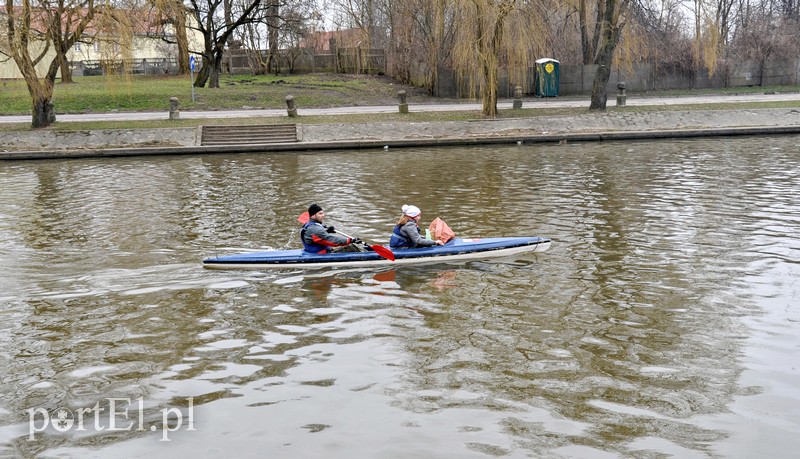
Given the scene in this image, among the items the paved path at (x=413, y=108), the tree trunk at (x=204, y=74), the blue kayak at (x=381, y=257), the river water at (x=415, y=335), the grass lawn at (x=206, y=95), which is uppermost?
the tree trunk at (x=204, y=74)

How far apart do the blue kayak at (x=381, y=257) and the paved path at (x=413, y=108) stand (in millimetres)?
21838

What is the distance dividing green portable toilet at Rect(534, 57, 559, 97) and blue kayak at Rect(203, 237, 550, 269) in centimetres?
2951

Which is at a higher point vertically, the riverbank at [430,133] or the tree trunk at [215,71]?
the tree trunk at [215,71]

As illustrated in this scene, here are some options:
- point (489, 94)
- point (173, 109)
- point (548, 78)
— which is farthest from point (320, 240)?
point (548, 78)

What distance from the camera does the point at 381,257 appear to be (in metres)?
13.1

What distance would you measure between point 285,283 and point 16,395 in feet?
15.0

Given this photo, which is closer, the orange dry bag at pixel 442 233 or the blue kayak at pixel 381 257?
the blue kayak at pixel 381 257

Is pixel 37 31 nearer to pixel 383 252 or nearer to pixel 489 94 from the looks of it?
pixel 489 94

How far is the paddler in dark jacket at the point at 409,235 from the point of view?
13.3 m

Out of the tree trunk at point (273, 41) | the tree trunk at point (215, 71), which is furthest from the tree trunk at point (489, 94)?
the tree trunk at point (273, 41)

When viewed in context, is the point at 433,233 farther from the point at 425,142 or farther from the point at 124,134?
the point at 124,134

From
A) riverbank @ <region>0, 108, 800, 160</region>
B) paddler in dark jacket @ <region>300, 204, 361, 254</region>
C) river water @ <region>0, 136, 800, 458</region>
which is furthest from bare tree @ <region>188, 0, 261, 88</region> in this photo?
paddler in dark jacket @ <region>300, 204, 361, 254</region>

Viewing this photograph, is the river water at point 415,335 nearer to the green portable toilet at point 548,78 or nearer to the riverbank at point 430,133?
the riverbank at point 430,133

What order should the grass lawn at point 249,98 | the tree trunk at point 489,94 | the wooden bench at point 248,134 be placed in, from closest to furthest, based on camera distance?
1. the wooden bench at point 248,134
2. the tree trunk at point 489,94
3. the grass lawn at point 249,98
